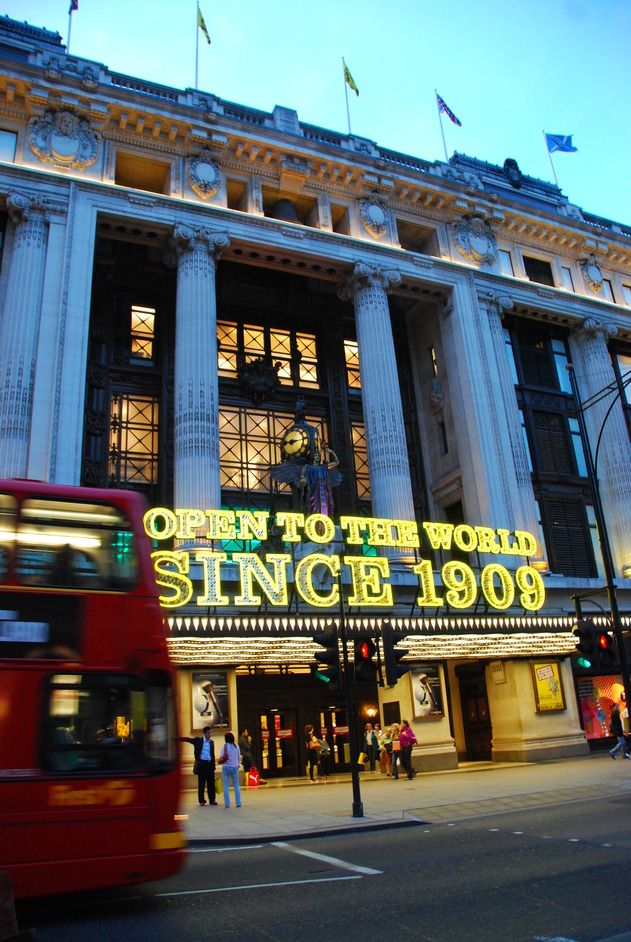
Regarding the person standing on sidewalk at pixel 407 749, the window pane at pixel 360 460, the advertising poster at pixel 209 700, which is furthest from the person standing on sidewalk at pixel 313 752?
the window pane at pixel 360 460

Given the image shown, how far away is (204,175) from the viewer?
104 feet

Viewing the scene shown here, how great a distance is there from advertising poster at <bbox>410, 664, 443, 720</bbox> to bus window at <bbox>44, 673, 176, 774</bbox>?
65.3 ft

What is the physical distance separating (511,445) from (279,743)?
17.1 m

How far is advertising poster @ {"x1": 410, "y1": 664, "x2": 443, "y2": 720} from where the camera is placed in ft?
87.5

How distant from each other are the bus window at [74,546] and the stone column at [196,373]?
1740cm

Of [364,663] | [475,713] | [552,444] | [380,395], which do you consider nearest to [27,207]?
[380,395]

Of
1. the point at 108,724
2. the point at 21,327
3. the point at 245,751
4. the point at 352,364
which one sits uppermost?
the point at 352,364

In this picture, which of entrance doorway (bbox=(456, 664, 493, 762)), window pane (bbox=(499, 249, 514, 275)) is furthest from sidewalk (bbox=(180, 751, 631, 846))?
window pane (bbox=(499, 249, 514, 275))

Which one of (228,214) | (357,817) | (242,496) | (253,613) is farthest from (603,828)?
(228,214)

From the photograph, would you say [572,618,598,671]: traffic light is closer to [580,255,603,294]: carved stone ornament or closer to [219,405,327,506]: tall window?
[219,405,327,506]: tall window

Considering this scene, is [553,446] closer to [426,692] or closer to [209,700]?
[426,692]

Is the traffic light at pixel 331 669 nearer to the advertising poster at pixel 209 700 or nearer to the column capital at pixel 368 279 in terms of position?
the advertising poster at pixel 209 700

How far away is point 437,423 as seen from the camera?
37.8m

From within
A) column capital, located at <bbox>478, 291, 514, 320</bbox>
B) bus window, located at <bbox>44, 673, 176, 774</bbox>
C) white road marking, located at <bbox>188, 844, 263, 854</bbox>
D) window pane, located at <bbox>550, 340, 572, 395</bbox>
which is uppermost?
column capital, located at <bbox>478, 291, 514, 320</bbox>
